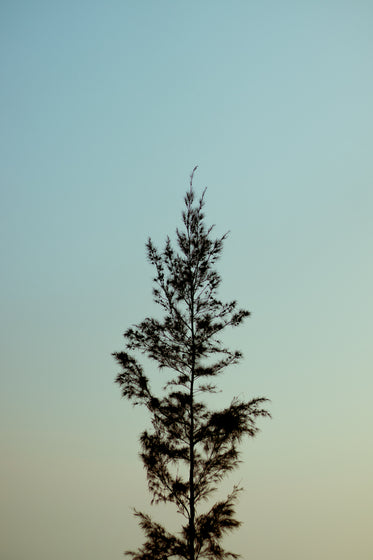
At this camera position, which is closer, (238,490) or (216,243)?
(238,490)

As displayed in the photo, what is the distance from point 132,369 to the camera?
66.5 ft

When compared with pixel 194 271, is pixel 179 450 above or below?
below

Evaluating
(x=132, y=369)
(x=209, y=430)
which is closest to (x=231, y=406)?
(x=209, y=430)

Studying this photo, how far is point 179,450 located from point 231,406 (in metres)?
2.40

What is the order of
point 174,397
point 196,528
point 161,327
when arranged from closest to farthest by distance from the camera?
1. point 196,528
2. point 174,397
3. point 161,327

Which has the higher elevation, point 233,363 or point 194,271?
point 194,271

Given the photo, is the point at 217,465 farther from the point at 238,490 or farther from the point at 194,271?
the point at 194,271

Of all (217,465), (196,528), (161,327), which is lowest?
(196,528)

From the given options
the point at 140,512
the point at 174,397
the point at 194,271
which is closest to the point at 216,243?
the point at 194,271

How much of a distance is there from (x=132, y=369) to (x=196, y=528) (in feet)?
19.1

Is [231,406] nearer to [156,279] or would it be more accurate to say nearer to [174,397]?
[174,397]

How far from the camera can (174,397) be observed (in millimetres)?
20000

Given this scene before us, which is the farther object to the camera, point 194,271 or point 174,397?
point 194,271

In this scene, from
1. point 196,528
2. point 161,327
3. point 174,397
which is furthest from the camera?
point 161,327
